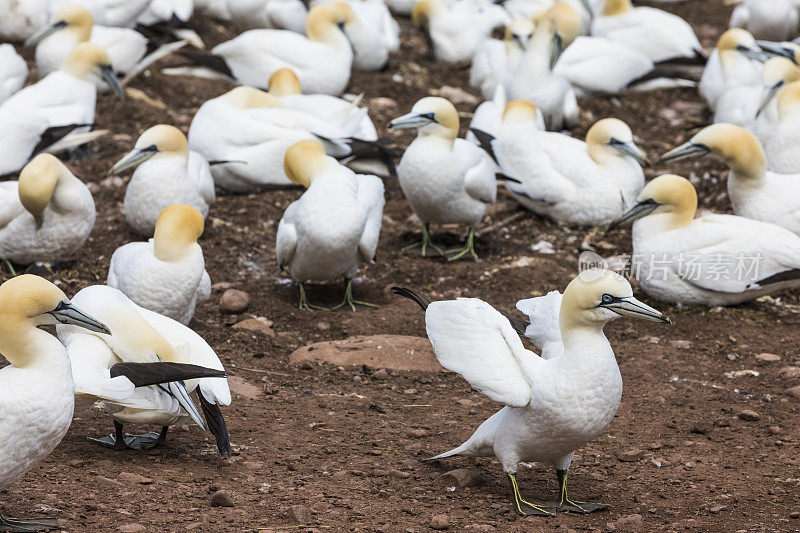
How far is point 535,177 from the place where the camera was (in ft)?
26.5

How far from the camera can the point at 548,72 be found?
31.6ft

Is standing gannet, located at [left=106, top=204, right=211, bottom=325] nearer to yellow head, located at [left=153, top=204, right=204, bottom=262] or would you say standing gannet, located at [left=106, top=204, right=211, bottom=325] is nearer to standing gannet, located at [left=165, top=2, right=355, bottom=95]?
yellow head, located at [left=153, top=204, right=204, bottom=262]

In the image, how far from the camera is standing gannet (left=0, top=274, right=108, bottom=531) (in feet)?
11.0

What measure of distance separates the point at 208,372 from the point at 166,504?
1.64ft

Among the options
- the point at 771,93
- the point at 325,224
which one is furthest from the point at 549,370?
the point at 771,93

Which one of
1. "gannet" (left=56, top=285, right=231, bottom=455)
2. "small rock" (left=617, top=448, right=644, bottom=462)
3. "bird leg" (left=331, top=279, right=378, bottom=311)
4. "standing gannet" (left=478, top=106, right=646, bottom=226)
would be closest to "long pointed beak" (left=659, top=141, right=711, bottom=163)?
"standing gannet" (left=478, top=106, right=646, bottom=226)

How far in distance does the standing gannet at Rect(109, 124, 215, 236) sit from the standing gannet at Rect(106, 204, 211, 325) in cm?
153

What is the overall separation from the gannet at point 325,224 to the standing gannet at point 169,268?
31.4 inches

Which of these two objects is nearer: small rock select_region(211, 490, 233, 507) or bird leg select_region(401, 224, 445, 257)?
small rock select_region(211, 490, 233, 507)

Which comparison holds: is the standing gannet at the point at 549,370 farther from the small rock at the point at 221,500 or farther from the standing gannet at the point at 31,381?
the standing gannet at the point at 31,381

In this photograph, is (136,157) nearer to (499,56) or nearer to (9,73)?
(9,73)

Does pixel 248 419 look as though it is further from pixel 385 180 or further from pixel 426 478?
pixel 385 180

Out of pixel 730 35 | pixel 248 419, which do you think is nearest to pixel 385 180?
pixel 730 35

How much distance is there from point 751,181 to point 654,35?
4786 millimetres
